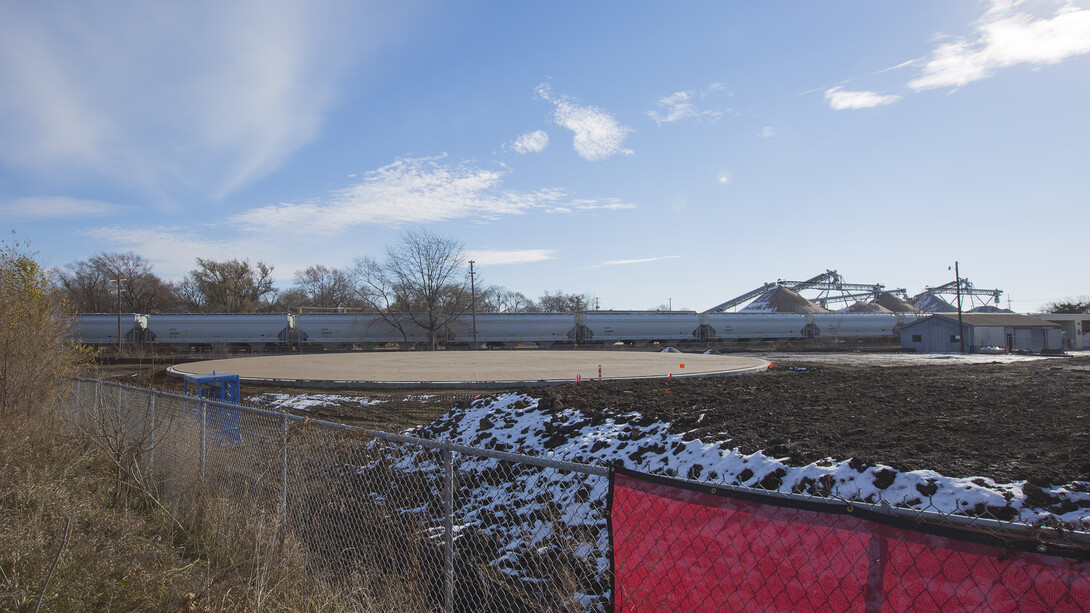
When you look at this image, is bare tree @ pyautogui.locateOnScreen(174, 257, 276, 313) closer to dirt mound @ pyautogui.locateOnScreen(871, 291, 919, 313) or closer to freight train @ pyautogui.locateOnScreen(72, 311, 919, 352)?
freight train @ pyautogui.locateOnScreen(72, 311, 919, 352)

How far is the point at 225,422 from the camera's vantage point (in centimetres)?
707

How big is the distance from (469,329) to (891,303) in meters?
89.7

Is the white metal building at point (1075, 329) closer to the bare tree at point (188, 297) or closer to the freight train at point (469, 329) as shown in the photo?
the freight train at point (469, 329)

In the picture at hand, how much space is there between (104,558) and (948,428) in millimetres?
10107

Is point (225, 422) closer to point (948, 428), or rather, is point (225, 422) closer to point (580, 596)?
point (580, 596)

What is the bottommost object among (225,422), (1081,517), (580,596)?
(580,596)

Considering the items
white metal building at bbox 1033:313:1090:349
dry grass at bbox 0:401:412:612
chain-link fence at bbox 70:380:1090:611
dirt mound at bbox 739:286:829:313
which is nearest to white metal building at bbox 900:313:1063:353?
white metal building at bbox 1033:313:1090:349

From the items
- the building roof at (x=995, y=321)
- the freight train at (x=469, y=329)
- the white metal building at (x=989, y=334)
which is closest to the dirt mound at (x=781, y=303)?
the freight train at (x=469, y=329)

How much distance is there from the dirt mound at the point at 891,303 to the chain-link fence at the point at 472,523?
111m

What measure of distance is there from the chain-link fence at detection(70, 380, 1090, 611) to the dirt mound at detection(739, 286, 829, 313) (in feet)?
283

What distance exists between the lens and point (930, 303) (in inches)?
4390

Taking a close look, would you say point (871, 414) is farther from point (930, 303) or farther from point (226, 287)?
point (930, 303)

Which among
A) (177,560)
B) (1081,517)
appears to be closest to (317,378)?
(177,560)

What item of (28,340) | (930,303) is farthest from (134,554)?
(930,303)
